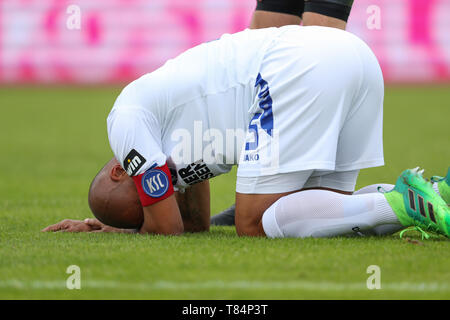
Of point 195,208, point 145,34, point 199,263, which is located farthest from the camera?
point 145,34

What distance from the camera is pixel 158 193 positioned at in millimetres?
3770

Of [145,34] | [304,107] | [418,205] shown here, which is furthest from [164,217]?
[145,34]

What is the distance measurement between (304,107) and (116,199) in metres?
1.05

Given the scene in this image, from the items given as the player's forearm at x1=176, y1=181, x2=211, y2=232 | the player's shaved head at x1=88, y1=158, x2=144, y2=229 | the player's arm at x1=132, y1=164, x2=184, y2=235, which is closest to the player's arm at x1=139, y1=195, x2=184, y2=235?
the player's arm at x1=132, y1=164, x2=184, y2=235

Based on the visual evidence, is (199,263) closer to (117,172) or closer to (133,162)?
(133,162)

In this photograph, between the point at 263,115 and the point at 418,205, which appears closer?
the point at 418,205

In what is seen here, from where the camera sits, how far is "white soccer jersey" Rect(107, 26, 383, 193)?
3711mm

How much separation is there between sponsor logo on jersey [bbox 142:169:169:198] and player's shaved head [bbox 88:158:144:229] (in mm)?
210

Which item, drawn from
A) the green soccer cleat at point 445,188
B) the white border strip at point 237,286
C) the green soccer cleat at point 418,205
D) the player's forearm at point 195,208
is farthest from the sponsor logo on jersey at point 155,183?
the green soccer cleat at point 445,188

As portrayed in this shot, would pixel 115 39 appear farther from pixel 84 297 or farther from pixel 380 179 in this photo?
pixel 84 297

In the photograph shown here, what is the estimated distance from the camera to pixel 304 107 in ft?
12.2

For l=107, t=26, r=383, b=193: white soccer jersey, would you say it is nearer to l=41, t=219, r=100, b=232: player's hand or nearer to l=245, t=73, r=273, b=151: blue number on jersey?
l=245, t=73, r=273, b=151: blue number on jersey

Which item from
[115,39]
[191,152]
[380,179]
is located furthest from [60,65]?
[191,152]
